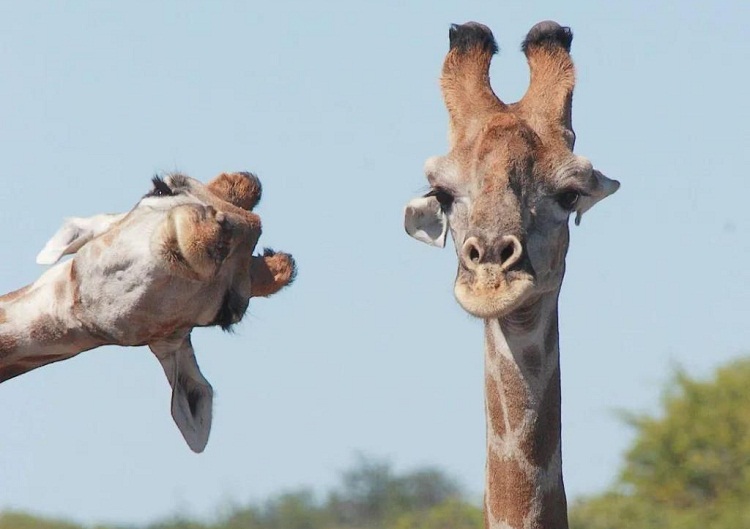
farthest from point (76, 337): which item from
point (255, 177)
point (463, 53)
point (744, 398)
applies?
point (744, 398)

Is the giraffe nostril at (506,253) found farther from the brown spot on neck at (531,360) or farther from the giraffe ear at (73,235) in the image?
the giraffe ear at (73,235)

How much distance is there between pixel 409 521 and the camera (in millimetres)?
17391

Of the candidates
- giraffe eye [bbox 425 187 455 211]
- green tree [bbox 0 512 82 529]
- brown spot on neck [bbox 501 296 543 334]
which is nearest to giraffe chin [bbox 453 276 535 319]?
brown spot on neck [bbox 501 296 543 334]

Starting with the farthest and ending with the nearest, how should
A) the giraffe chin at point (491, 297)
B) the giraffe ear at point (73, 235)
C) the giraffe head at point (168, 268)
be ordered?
1. the giraffe chin at point (491, 297)
2. the giraffe ear at point (73, 235)
3. the giraffe head at point (168, 268)

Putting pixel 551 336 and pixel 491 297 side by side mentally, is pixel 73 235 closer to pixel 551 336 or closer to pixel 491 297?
pixel 491 297

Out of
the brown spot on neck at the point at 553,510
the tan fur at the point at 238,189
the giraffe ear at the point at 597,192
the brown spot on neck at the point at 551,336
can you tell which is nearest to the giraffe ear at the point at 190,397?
the tan fur at the point at 238,189

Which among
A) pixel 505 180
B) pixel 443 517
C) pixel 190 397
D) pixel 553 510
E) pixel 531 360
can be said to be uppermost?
pixel 443 517

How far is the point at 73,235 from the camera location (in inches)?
223

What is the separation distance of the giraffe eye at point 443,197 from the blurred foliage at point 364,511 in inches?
359

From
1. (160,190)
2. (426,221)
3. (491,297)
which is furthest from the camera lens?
(426,221)

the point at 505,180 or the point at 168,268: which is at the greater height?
the point at 505,180

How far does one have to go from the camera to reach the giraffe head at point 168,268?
15.9ft

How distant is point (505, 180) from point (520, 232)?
→ 257 mm

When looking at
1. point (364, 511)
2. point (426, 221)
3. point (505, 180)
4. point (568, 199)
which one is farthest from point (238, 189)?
point (364, 511)
